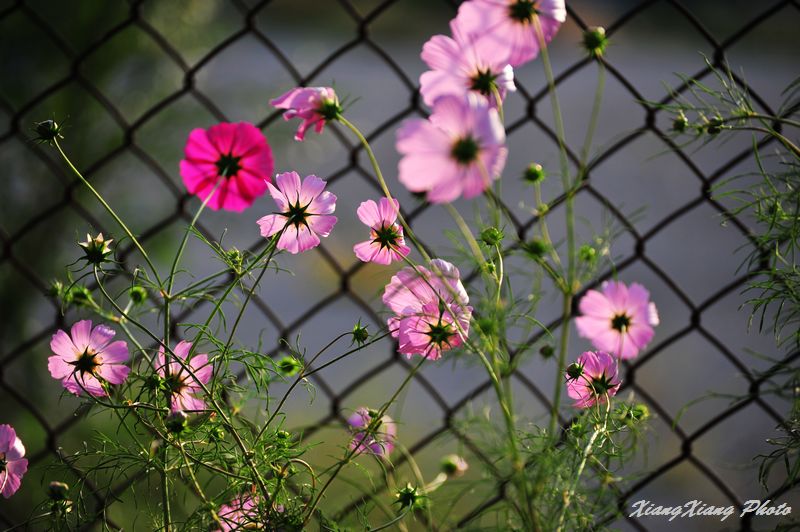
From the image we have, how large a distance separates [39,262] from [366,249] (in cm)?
138

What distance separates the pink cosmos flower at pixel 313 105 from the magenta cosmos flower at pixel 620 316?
19cm

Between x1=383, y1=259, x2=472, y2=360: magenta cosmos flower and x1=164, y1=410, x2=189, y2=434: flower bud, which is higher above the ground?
x1=383, y1=259, x2=472, y2=360: magenta cosmos flower

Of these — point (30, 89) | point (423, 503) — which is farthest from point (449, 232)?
point (30, 89)

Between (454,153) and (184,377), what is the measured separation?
26cm

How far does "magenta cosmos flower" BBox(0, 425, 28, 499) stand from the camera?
577 millimetres

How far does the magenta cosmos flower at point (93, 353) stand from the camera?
21.8 inches

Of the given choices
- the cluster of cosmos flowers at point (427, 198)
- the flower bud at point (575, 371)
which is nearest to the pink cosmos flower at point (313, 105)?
the cluster of cosmos flowers at point (427, 198)

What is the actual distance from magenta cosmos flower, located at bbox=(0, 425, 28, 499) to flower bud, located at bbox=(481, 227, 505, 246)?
0.34 metres

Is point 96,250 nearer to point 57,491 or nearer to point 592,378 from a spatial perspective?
point 57,491

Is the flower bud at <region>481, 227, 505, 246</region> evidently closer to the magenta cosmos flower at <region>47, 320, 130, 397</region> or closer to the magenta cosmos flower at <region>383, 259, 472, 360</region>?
the magenta cosmos flower at <region>383, 259, 472, 360</region>

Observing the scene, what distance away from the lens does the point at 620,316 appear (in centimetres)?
47

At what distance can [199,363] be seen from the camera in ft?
1.89

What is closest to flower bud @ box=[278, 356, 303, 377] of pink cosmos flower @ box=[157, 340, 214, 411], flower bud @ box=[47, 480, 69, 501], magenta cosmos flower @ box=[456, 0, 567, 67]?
pink cosmos flower @ box=[157, 340, 214, 411]

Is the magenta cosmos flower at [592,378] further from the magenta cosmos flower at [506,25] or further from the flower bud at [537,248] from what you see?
the magenta cosmos flower at [506,25]
